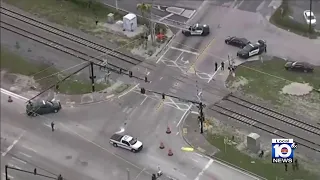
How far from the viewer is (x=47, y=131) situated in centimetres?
11200

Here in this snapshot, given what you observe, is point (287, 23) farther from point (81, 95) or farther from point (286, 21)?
point (81, 95)

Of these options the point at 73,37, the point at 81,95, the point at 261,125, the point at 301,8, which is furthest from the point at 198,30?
the point at 261,125

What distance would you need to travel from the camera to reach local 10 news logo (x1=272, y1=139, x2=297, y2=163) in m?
98.4

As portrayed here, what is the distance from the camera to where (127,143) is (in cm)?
10681

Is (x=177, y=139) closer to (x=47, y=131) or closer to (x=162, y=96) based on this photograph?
(x=162, y=96)

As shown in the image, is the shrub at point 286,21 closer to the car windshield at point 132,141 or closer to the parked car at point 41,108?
the car windshield at point 132,141

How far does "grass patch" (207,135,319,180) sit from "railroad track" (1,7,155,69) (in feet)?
82.4

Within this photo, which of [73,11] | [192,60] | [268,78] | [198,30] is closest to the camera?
[268,78]

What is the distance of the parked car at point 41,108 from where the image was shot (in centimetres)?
11456

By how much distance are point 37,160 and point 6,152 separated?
5052 millimetres

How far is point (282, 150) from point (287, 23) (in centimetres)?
3958

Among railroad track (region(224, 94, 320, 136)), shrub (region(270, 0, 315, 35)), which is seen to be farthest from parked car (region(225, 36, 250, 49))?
railroad track (region(224, 94, 320, 136))

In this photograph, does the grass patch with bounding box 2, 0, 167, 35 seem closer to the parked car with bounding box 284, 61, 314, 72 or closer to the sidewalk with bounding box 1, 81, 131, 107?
the sidewalk with bounding box 1, 81, 131, 107

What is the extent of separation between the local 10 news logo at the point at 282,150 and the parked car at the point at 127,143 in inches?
715
